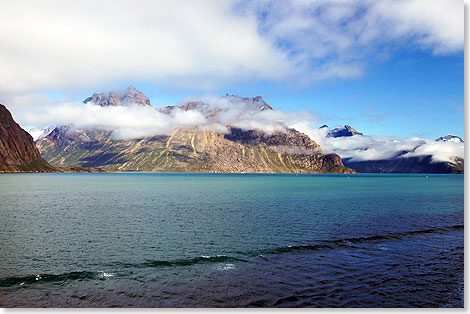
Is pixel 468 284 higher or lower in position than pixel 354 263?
higher

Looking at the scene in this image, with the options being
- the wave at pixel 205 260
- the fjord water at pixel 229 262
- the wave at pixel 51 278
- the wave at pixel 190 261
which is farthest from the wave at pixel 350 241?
the wave at pixel 51 278

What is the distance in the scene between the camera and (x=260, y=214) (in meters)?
65.2

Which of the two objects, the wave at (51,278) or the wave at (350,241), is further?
the wave at (350,241)

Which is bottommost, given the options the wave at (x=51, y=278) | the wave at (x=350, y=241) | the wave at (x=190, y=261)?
the wave at (x=51, y=278)

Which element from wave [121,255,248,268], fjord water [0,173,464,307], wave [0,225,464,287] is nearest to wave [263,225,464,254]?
wave [0,225,464,287]

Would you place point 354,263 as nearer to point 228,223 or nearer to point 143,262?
point 143,262

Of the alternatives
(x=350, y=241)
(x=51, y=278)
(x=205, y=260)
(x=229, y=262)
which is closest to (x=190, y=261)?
(x=205, y=260)

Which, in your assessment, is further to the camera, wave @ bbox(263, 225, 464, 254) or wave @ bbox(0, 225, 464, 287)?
wave @ bbox(263, 225, 464, 254)

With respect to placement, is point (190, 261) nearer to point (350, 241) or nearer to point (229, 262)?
point (229, 262)

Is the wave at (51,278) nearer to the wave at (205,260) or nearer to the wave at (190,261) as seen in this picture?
the wave at (205,260)

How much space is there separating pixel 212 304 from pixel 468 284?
16670mm

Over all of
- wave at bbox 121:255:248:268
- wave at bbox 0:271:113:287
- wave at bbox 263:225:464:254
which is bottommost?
wave at bbox 0:271:113:287

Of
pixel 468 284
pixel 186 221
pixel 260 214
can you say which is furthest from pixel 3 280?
pixel 260 214

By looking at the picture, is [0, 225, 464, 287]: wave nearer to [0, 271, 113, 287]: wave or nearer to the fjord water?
[0, 271, 113, 287]: wave
